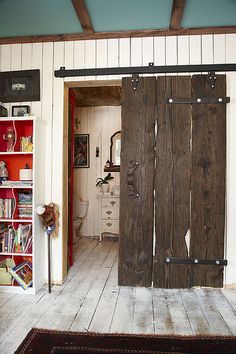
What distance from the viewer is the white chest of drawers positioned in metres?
4.91

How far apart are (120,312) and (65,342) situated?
1.89 feet

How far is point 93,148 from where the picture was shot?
5402 millimetres

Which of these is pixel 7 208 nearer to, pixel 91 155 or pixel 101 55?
pixel 101 55

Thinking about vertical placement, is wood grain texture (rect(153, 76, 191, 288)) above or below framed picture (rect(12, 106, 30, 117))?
below

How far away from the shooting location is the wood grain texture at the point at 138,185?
2.78 meters

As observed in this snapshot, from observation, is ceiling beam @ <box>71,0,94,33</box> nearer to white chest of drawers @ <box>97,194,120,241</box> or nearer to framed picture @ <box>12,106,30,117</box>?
framed picture @ <box>12,106,30,117</box>

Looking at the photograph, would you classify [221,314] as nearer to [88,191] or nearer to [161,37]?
[161,37]

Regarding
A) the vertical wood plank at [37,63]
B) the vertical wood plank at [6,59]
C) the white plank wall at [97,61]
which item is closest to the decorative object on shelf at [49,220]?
the white plank wall at [97,61]

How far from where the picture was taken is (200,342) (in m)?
1.80

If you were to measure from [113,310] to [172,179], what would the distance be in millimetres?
1388

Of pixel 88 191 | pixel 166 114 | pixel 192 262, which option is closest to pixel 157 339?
pixel 192 262

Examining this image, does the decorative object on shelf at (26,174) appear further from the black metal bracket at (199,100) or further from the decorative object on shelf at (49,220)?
the black metal bracket at (199,100)

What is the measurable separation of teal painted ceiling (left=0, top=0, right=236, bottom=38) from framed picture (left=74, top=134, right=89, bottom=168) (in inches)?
106

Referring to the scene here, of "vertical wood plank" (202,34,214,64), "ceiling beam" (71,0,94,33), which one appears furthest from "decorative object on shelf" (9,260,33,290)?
"vertical wood plank" (202,34,214,64)
